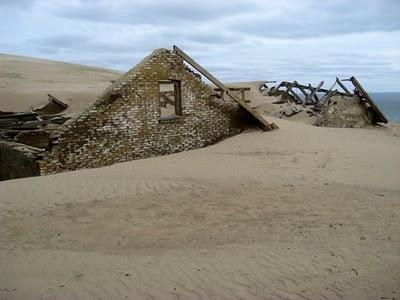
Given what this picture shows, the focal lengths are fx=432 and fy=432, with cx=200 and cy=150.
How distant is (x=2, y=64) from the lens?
1980 inches

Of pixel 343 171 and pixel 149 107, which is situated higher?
pixel 149 107

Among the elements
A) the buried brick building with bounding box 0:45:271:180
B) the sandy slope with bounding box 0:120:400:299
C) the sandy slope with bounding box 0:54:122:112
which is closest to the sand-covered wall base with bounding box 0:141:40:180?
the buried brick building with bounding box 0:45:271:180

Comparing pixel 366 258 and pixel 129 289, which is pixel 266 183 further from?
pixel 129 289

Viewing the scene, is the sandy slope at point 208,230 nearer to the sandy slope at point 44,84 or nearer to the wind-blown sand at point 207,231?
the wind-blown sand at point 207,231

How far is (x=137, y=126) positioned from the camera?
518 inches

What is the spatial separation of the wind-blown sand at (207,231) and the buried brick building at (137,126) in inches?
28.9

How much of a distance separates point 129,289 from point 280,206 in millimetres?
3985

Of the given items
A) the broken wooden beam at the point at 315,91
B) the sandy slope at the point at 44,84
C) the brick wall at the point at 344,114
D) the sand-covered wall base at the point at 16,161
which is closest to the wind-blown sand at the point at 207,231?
the sand-covered wall base at the point at 16,161

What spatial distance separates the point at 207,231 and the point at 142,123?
6969 mm

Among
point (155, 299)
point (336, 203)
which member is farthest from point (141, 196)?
point (155, 299)

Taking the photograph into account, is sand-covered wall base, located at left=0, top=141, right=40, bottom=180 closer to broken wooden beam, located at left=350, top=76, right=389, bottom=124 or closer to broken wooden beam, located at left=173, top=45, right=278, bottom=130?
broken wooden beam, located at left=173, top=45, right=278, bottom=130

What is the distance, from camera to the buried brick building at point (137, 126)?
463 inches

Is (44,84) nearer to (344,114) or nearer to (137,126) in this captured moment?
(344,114)

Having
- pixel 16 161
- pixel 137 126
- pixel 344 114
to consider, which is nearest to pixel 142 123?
pixel 137 126
